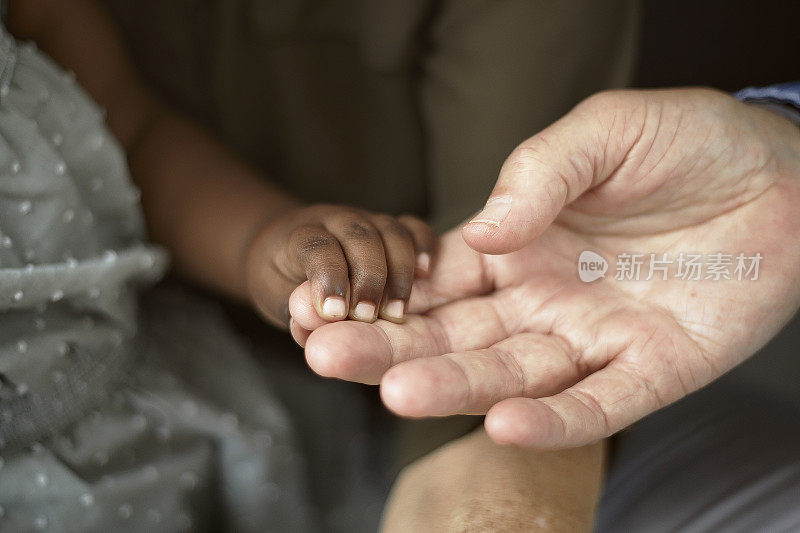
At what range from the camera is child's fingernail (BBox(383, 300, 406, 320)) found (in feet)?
1.26

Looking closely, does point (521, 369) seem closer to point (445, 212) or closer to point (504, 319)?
point (504, 319)

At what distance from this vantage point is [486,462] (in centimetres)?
45

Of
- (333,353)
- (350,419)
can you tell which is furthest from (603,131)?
(350,419)

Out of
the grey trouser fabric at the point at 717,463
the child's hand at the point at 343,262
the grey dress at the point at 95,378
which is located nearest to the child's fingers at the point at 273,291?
the child's hand at the point at 343,262

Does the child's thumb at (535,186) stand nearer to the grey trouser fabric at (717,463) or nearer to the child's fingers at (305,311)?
the child's fingers at (305,311)

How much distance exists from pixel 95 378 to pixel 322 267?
22 cm

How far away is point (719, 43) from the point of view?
68 cm

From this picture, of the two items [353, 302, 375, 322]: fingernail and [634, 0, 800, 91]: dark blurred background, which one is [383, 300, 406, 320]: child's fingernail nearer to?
[353, 302, 375, 322]: fingernail

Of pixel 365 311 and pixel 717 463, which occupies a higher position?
pixel 365 311

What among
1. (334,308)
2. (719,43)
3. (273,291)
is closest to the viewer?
(334,308)

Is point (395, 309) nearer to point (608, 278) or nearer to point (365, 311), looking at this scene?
point (365, 311)

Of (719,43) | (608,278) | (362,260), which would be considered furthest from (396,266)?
(719,43)

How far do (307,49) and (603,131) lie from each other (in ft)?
1.28

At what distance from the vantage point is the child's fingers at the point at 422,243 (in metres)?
0.43
